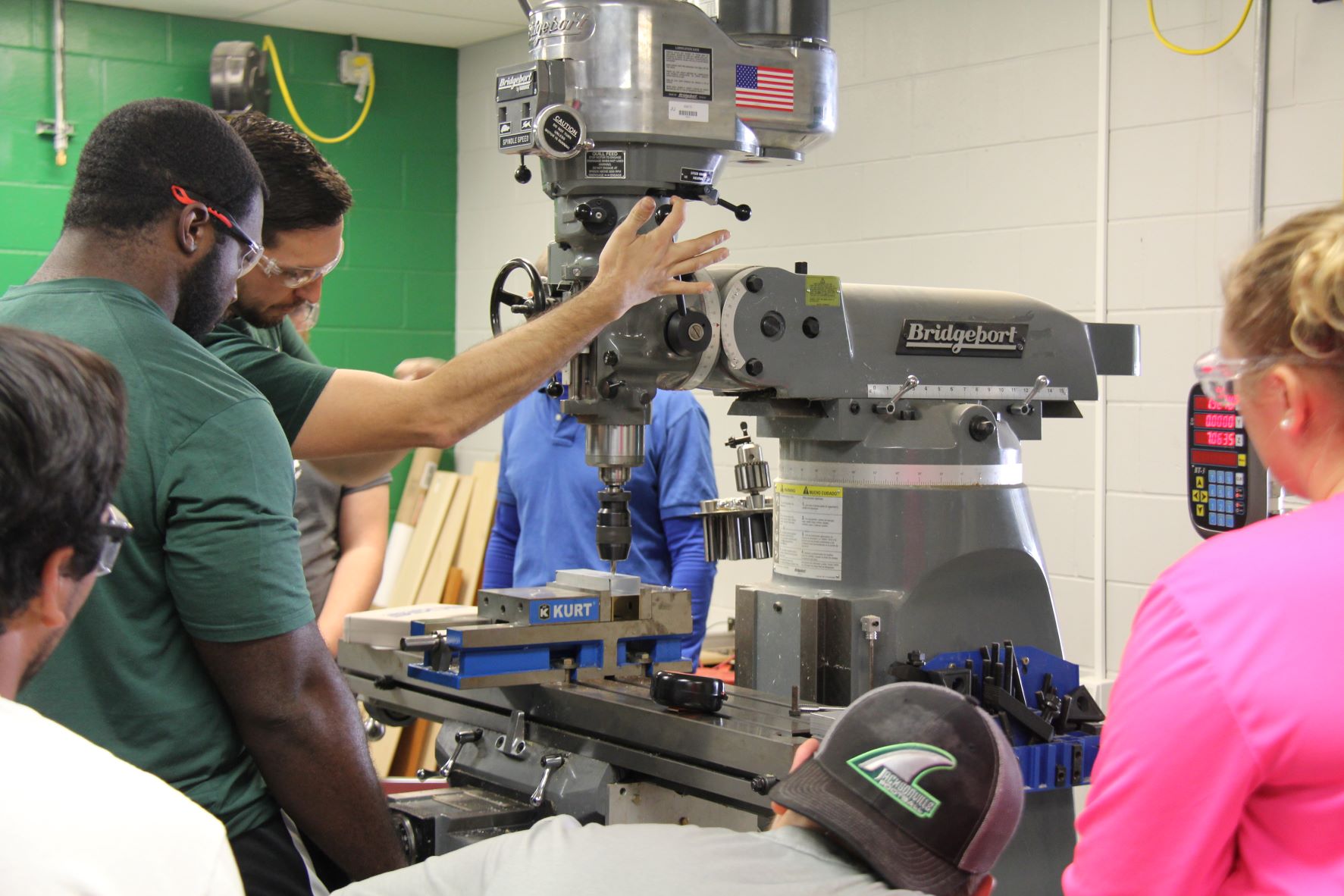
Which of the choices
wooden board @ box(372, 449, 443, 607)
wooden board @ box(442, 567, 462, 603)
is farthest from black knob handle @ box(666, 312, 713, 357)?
wooden board @ box(372, 449, 443, 607)

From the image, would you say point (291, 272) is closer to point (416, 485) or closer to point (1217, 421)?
point (1217, 421)

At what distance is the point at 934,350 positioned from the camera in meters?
2.04

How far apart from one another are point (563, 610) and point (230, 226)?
2.41 ft

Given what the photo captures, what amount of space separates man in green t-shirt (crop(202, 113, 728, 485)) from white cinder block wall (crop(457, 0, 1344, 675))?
1580mm

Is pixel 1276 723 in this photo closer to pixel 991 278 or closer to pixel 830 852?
pixel 830 852

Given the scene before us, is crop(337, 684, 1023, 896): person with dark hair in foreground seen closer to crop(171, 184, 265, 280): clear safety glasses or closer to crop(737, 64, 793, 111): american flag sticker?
crop(171, 184, 265, 280): clear safety glasses

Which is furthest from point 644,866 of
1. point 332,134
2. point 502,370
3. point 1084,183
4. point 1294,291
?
point 332,134

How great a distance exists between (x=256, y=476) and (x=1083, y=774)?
1150 mm

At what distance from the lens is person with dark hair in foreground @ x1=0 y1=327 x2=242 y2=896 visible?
2.69 ft

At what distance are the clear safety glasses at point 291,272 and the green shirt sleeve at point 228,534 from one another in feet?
1.67

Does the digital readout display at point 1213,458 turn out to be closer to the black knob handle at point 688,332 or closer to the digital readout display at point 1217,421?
the digital readout display at point 1217,421

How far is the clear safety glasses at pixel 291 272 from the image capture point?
6.51 ft

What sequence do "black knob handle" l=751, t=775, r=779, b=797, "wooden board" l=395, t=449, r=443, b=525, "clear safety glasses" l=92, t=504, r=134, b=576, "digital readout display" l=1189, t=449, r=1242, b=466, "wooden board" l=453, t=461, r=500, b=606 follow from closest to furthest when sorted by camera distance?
1. "clear safety glasses" l=92, t=504, r=134, b=576
2. "black knob handle" l=751, t=775, r=779, b=797
3. "digital readout display" l=1189, t=449, r=1242, b=466
4. "wooden board" l=453, t=461, r=500, b=606
5. "wooden board" l=395, t=449, r=443, b=525

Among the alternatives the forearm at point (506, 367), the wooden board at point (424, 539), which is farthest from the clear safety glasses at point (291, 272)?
the wooden board at point (424, 539)
